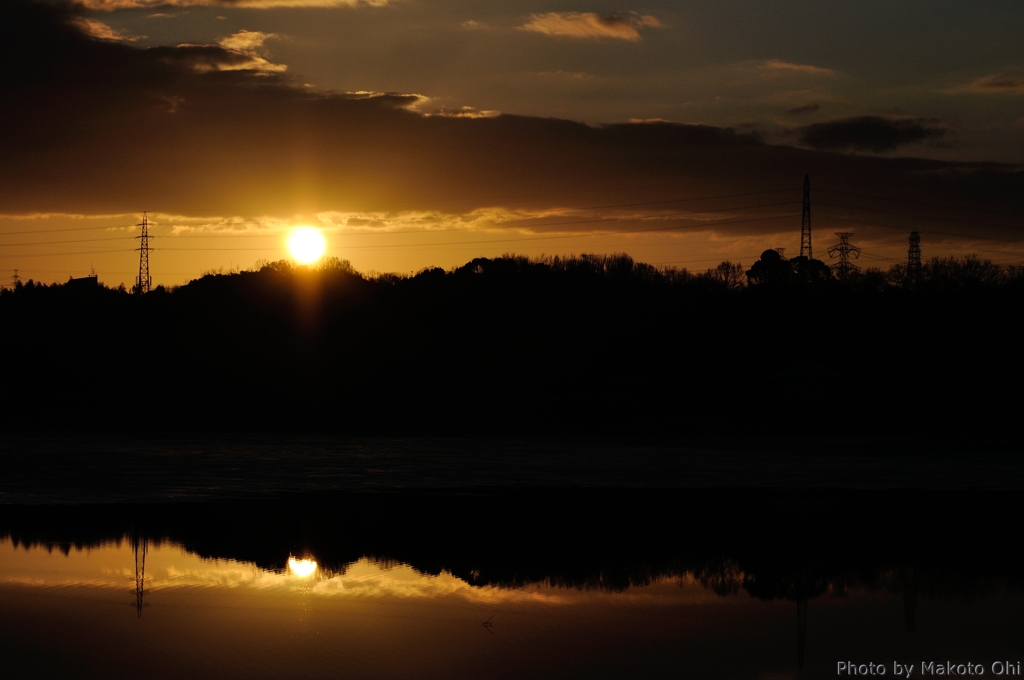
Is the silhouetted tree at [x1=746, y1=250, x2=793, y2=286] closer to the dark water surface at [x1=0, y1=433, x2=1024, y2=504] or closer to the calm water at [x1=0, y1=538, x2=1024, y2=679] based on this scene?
the dark water surface at [x1=0, y1=433, x2=1024, y2=504]

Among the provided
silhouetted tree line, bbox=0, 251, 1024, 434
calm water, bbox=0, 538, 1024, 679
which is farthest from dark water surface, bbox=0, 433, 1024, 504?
silhouetted tree line, bbox=0, 251, 1024, 434

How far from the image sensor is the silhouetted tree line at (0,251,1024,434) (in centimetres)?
7475

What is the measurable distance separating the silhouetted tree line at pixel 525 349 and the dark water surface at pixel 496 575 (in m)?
38.9

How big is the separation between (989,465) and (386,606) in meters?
32.9

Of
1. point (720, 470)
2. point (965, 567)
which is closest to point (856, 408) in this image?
point (720, 470)

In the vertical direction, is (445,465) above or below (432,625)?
below

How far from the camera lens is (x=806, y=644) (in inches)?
528

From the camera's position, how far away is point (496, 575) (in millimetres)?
17391

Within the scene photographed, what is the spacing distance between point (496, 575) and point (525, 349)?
87.4 m

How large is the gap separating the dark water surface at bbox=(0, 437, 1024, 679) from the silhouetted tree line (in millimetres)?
38861

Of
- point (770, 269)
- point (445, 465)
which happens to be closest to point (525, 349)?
point (770, 269)

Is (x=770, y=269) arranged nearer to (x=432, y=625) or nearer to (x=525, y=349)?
(x=525, y=349)

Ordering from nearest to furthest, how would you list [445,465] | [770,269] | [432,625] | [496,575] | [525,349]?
[432,625]
[496,575]
[445,465]
[525,349]
[770,269]

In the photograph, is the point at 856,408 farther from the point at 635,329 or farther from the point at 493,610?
the point at 493,610
